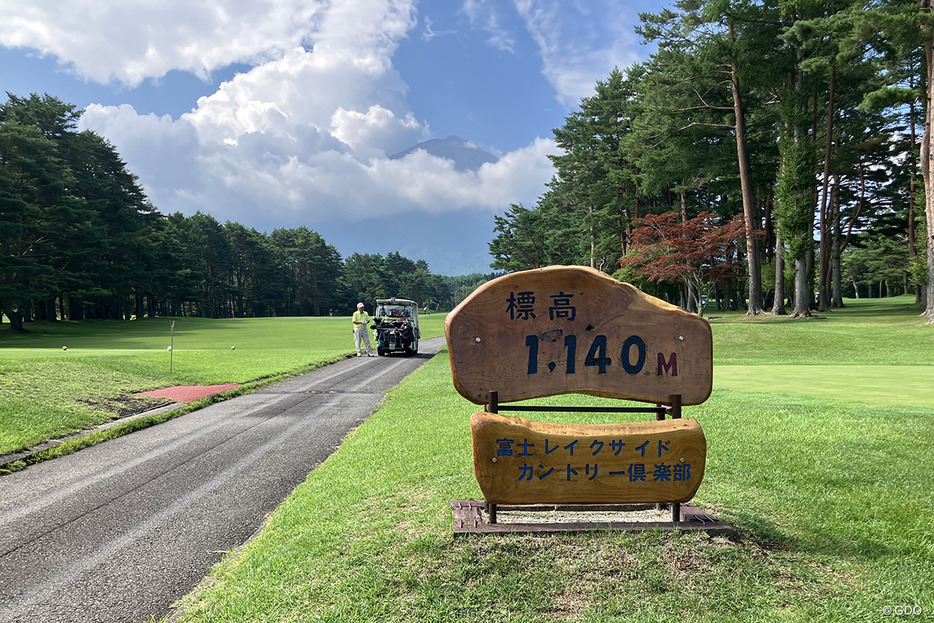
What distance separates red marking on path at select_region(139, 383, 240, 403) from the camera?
35.8ft

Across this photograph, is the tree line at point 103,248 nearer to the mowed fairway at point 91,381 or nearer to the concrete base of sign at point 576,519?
the mowed fairway at point 91,381

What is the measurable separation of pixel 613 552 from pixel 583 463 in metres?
0.59

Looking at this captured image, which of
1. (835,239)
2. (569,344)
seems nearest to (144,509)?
(569,344)

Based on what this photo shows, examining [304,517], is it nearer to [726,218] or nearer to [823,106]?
[823,106]

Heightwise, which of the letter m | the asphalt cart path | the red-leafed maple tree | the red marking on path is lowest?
the asphalt cart path

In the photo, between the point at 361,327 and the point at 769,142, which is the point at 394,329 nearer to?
the point at 361,327

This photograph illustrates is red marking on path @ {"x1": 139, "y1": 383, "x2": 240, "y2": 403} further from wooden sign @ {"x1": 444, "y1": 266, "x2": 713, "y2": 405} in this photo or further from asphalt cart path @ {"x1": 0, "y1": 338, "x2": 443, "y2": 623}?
wooden sign @ {"x1": 444, "y1": 266, "x2": 713, "y2": 405}

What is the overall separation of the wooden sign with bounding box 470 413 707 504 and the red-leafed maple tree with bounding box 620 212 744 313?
29421 mm

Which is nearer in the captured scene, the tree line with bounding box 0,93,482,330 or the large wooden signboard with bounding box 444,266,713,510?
the large wooden signboard with bounding box 444,266,713,510

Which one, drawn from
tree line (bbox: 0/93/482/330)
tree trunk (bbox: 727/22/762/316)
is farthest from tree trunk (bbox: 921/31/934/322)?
tree line (bbox: 0/93/482/330)

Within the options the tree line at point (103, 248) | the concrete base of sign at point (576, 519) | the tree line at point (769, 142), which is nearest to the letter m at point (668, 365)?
the concrete base of sign at point (576, 519)

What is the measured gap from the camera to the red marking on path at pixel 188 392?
35.8 feet

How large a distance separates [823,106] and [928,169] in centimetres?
1248

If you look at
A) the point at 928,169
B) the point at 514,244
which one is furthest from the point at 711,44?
the point at 514,244
